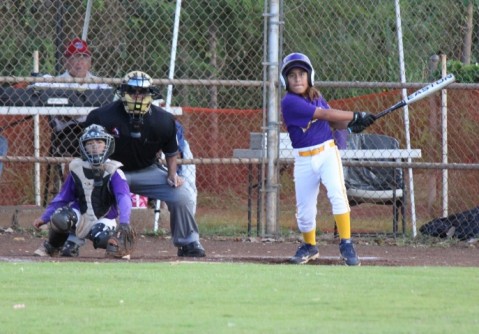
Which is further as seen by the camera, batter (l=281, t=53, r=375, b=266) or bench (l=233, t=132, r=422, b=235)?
bench (l=233, t=132, r=422, b=235)

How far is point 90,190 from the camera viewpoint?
9492mm

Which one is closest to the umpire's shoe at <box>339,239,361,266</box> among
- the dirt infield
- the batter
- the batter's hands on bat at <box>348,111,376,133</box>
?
the batter

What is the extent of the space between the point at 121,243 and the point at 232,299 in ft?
9.98

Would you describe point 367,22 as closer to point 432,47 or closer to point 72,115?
point 432,47

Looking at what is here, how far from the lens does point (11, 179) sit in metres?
14.0

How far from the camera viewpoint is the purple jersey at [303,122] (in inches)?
365

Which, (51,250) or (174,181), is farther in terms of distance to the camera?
(174,181)

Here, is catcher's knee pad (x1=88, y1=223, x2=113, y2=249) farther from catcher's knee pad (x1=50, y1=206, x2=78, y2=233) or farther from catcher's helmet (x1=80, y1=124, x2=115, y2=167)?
catcher's helmet (x1=80, y1=124, x2=115, y2=167)

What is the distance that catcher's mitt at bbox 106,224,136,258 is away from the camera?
30.5 ft

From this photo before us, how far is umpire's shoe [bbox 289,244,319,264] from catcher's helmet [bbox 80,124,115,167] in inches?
68.4

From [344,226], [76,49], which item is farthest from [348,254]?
[76,49]

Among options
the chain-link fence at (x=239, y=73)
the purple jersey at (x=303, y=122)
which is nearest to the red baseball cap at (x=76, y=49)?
the chain-link fence at (x=239, y=73)

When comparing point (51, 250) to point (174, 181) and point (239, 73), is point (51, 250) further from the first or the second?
point (239, 73)

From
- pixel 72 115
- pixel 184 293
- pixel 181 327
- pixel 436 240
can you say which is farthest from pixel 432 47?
pixel 181 327
